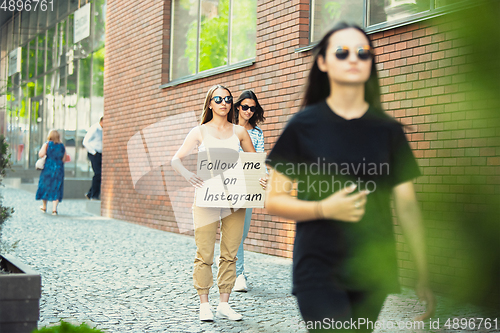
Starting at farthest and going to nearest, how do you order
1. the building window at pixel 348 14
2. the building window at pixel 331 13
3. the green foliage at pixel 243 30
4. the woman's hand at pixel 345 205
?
the green foliage at pixel 243 30 < the building window at pixel 331 13 < the building window at pixel 348 14 < the woman's hand at pixel 345 205

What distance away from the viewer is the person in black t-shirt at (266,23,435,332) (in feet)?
4.71

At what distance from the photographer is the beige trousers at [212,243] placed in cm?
441

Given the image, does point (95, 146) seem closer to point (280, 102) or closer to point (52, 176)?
point (52, 176)

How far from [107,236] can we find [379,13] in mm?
6114

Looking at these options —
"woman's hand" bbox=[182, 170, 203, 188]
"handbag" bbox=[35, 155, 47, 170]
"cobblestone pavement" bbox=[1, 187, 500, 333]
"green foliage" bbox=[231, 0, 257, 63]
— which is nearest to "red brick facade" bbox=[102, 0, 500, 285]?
"cobblestone pavement" bbox=[1, 187, 500, 333]

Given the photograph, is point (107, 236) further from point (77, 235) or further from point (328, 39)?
point (328, 39)

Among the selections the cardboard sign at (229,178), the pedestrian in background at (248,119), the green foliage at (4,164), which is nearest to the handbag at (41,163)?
the pedestrian in background at (248,119)

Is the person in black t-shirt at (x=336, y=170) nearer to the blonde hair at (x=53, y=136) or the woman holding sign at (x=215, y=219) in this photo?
the woman holding sign at (x=215, y=219)

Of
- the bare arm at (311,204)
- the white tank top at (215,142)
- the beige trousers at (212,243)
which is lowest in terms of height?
the beige trousers at (212,243)

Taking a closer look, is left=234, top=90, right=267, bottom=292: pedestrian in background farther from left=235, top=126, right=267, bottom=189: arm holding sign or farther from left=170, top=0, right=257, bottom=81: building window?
left=170, top=0, right=257, bottom=81: building window

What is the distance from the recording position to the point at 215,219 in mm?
4445

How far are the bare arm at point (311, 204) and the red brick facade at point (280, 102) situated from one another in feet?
0.44

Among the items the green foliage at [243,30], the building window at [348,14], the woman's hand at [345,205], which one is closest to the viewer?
the woman's hand at [345,205]

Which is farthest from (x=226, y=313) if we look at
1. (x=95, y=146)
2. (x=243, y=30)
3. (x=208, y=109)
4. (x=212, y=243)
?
(x=95, y=146)
